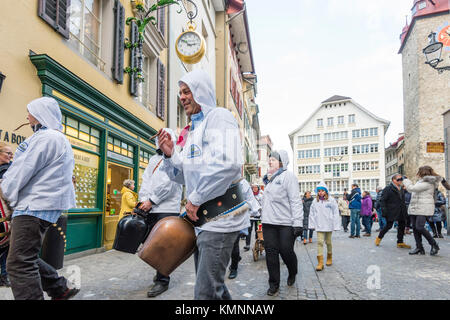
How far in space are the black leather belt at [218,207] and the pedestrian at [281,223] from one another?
8.18 feet

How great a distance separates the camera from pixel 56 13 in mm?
6168

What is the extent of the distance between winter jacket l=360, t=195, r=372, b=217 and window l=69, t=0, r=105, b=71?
32.9ft

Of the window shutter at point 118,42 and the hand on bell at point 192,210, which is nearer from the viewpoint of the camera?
the hand on bell at point 192,210

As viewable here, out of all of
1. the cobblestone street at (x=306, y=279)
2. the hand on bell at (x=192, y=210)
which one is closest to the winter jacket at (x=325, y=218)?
the cobblestone street at (x=306, y=279)

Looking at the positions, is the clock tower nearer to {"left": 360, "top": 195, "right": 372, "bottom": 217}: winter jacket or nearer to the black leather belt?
{"left": 360, "top": 195, "right": 372, "bottom": 217}: winter jacket

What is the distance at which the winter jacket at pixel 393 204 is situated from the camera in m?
8.91

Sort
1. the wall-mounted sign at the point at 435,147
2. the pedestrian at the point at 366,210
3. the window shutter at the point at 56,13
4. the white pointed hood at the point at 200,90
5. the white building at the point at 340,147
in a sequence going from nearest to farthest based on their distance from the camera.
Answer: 1. the white pointed hood at the point at 200,90
2. the window shutter at the point at 56,13
3. the wall-mounted sign at the point at 435,147
4. the pedestrian at the point at 366,210
5. the white building at the point at 340,147

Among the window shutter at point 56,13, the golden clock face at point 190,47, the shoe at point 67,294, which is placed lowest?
the shoe at point 67,294

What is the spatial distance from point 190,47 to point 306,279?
8782 mm

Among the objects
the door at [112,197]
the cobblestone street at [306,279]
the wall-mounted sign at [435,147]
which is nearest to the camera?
the cobblestone street at [306,279]

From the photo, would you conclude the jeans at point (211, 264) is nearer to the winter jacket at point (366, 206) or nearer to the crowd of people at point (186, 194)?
the crowd of people at point (186, 194)

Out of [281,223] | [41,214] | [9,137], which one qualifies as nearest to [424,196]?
[281,223]

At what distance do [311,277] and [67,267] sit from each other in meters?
3.91
